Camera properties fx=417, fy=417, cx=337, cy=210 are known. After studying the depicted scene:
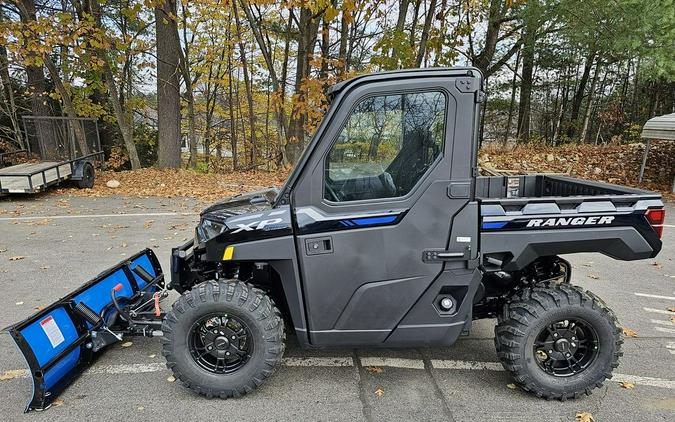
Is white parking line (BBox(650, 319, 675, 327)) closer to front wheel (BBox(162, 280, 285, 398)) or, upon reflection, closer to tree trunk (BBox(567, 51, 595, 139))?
front wheel (BBox(162, 280, 285, 398))

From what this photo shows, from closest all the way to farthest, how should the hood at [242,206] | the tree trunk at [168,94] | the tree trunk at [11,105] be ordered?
the hood at [242,206] < the tree trunk at [168,94] < the tree trunk at [11,105]

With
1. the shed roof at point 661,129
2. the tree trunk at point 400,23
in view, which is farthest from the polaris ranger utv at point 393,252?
the shed roof at point 661,129

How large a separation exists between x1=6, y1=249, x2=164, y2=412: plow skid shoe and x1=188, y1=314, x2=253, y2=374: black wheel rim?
720 mm

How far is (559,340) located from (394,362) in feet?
3.94

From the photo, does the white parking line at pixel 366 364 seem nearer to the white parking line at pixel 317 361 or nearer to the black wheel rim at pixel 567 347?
the white parking line at pixel 317 361

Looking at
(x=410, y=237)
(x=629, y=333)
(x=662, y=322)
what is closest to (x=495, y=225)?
(x=410, y=237)

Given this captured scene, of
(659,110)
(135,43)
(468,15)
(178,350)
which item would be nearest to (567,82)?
(659,110)

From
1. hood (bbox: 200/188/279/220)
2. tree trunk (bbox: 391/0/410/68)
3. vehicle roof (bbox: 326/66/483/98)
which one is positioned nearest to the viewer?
vehicle roof (bbox: 326/66/483/98)

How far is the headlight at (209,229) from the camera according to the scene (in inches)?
110

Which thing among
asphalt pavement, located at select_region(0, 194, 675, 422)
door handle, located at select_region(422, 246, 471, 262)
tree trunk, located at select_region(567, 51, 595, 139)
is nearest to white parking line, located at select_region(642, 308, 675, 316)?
asphalt pavement, located at select_region(0, 194, 675, 422)

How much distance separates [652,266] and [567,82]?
15.8 m

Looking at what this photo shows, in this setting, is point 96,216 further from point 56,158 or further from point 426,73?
point 426,73

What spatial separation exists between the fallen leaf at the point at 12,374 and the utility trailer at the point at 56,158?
765cm

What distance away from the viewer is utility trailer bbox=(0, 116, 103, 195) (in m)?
9.34
